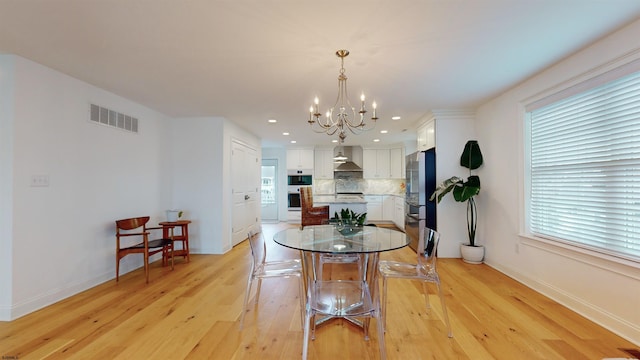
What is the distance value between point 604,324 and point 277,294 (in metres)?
2.88

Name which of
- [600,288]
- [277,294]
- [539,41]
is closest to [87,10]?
[277,294]

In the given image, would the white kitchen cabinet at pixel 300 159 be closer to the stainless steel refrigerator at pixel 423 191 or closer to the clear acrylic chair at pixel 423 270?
the stainless steel refrigerator at pixel 423 191

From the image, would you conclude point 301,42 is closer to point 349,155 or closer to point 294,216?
point 349,155

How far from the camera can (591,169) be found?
2391 millimetres

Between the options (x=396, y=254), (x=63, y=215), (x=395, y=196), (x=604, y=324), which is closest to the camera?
(x=604, y=324)

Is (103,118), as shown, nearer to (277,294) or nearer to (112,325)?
(112,325)

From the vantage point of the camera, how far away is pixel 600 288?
2248mm

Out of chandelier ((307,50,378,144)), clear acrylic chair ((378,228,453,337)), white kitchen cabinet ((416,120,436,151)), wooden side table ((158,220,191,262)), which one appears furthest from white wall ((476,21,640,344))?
wooden side table ((158,220,191,262))

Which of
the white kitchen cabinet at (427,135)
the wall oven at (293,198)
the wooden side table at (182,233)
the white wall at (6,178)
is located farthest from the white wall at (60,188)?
the white kitchen cabinet at (427,135)

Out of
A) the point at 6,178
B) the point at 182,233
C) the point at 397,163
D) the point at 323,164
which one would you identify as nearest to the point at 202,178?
the point at 182,233

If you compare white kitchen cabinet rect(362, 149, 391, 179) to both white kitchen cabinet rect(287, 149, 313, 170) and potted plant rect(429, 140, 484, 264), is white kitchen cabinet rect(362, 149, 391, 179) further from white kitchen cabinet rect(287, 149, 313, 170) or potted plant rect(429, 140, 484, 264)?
potted plant rect(429, 140, 484, 264)

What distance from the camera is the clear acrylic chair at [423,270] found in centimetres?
213

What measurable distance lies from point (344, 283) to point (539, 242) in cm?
226

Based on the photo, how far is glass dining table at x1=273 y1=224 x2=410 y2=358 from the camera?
72.2 inches
